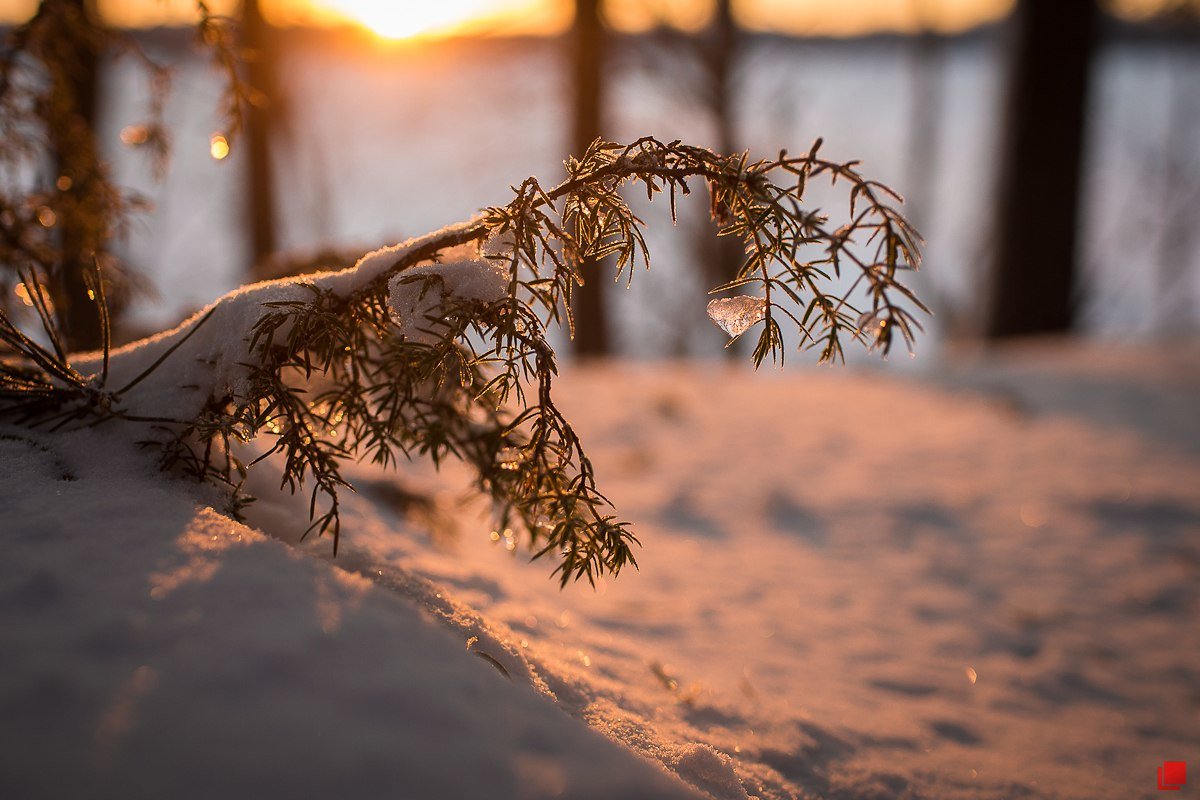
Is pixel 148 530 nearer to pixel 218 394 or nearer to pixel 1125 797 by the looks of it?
pixel 218 394

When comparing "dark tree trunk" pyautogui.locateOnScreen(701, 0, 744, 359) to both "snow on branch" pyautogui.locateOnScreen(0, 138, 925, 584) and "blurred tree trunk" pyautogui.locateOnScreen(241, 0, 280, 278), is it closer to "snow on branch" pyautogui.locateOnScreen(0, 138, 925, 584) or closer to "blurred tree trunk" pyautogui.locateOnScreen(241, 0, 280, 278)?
"blurred tree trunk" pyautogui.locateOnScreen(241, 0, 280, 278)

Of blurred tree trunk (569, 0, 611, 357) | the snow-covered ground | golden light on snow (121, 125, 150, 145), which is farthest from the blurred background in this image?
golden light on snow (121, 125, 150, 145)

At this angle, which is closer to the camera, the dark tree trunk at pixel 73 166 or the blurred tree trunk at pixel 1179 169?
the dark tree trunk at pixel 73 166

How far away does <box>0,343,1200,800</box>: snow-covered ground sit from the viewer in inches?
48.0

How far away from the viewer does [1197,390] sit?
6.36 metres

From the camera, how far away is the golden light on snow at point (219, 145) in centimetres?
225

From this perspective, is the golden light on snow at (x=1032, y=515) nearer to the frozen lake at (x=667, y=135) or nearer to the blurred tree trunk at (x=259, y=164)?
the blurred tree trunk at (x=259, y=164)

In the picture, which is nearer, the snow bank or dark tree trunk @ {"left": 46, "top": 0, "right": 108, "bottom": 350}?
the snow bank

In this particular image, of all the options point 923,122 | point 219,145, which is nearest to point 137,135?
point 219,145

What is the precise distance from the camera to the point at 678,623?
319 cm

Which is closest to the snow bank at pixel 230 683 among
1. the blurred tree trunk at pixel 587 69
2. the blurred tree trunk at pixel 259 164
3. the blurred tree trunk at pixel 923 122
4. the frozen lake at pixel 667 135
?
the blurred tree trunk at pixel 259 164

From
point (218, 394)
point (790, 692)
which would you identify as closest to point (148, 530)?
point (218, 394)

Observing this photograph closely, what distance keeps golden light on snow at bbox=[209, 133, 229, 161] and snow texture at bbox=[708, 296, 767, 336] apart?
1.59 metres

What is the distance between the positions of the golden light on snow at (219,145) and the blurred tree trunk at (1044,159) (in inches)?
364
